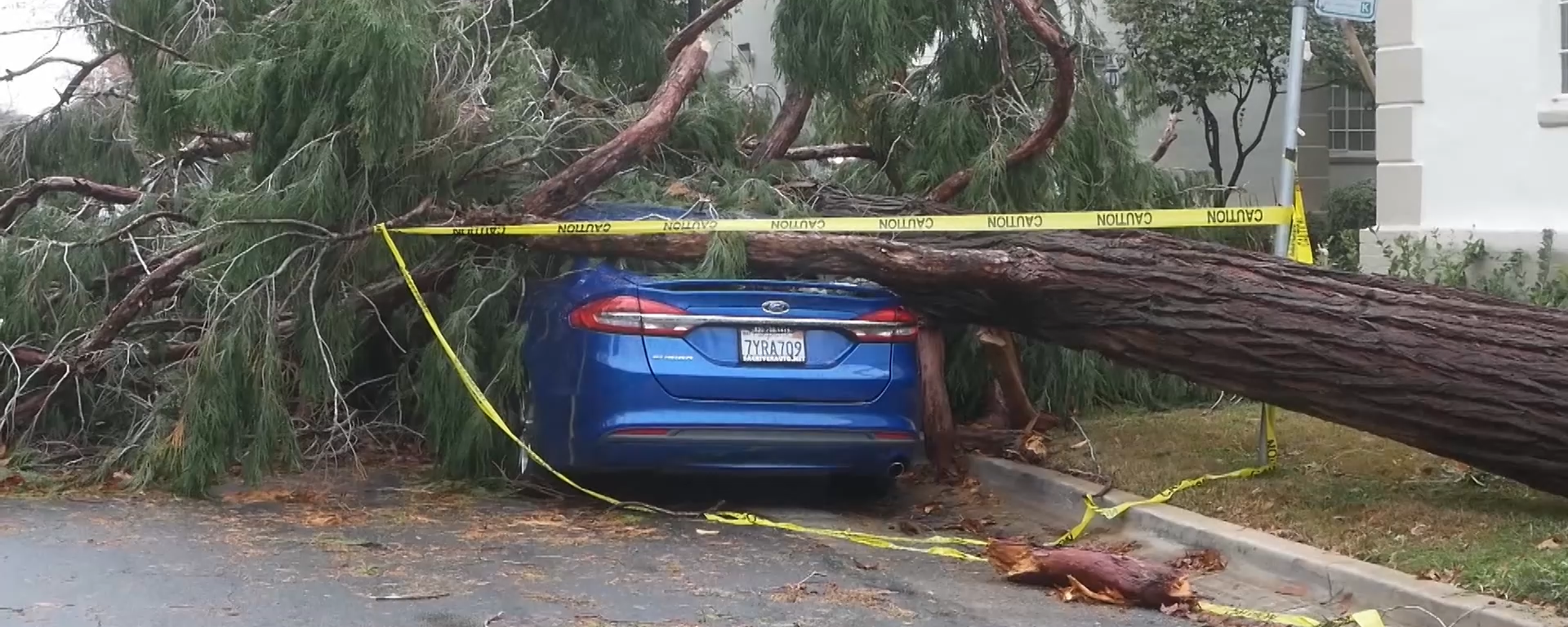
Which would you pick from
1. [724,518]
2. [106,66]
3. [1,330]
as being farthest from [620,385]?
[106,66]

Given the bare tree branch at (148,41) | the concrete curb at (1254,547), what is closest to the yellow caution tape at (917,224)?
the concrete curb at (1254,547)

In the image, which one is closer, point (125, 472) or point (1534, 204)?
point (125, 472)

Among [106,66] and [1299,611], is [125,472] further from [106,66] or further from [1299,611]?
[1299,611]

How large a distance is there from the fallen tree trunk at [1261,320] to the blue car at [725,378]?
39 cm

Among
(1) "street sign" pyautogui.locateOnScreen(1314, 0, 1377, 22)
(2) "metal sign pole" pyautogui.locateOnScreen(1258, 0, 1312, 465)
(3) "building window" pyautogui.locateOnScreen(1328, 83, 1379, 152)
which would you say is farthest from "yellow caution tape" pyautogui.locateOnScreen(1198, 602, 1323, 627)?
(3) "building window" pyautogui.locateOnScreen(1328, 83, 1379, 152)

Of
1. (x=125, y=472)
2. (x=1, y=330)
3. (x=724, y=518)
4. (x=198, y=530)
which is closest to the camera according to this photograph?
(x=198, y=530)

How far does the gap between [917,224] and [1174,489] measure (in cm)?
171

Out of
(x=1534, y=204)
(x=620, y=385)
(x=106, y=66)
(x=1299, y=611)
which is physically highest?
(x=106, y=66)

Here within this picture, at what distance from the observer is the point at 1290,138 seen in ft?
23.2

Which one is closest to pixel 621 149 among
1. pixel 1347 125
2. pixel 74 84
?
pixel 74 84

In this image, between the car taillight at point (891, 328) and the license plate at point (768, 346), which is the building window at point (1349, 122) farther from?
the license plate at point (768, 346)

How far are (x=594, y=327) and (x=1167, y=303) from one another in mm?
2494

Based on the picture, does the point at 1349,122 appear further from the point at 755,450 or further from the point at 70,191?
the point at 70,191

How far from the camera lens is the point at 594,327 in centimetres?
680
